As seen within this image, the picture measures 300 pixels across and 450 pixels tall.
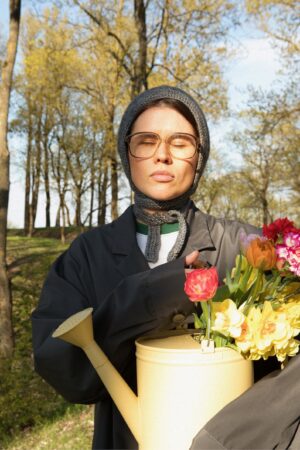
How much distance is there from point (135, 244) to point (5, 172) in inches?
224

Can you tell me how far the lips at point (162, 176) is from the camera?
1703 mm

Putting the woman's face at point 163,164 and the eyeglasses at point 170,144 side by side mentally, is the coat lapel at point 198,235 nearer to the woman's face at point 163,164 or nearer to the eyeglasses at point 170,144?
the woman's face at point 163,164

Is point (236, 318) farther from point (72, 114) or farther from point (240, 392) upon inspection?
point (72, 114)

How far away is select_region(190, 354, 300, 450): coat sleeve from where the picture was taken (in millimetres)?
1135

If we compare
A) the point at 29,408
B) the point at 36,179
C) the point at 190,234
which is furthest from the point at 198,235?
the point at 36,179

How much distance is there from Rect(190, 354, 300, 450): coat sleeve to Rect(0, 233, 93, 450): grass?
4.03 m

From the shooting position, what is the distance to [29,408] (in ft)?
22.7

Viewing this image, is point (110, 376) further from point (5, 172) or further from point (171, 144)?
point (5, 172)

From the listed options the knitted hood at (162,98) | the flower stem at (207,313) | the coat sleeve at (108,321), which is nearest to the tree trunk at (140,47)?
the knitted hood at (162,98)

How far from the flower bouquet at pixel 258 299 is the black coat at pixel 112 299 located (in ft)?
0.36

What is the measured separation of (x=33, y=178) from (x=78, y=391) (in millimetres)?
21550

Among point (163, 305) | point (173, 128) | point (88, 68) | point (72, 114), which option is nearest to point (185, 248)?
point (173, 128)

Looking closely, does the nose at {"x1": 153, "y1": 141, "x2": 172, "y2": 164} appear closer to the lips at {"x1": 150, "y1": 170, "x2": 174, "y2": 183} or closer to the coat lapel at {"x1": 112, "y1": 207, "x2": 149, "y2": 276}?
the lips at {"x1": 150, "y1": 170, "x2": 174, "y2": 183}

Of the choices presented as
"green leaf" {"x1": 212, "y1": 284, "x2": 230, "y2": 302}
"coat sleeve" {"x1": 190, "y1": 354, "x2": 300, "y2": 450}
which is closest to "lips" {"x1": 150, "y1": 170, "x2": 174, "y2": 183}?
"green leaf" {"x1": 212, "y1": 284, "x2": 230, "y2": 302}
